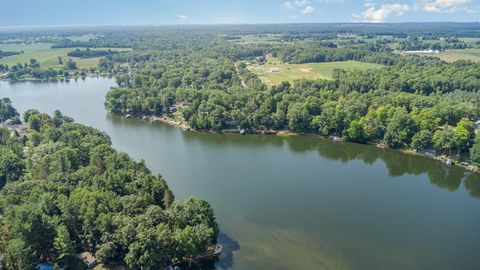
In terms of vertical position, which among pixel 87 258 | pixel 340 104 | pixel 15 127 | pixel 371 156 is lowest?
pixel 87 258

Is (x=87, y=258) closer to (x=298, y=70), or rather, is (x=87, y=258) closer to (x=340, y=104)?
(x=340, y=104)

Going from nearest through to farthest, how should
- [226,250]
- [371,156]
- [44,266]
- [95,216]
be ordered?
[44,266]
[95,216]
[226,250]
[371,156]

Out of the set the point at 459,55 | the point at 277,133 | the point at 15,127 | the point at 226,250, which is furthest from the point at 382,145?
the point at 459,55

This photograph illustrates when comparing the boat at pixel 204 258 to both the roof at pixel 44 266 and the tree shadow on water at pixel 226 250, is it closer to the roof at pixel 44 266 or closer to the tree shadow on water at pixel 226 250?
the tree shadow on water at pixel 226 250

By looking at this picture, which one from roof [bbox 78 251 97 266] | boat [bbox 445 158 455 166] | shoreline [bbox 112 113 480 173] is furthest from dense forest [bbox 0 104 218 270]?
boat [bbox 445 158 455 166]

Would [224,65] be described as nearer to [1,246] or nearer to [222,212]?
Result: [222,212]

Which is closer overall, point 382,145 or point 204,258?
point 204,258

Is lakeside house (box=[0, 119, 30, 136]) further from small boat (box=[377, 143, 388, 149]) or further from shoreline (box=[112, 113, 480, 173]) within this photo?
small boat (box=[377, 143, 388, 149])
